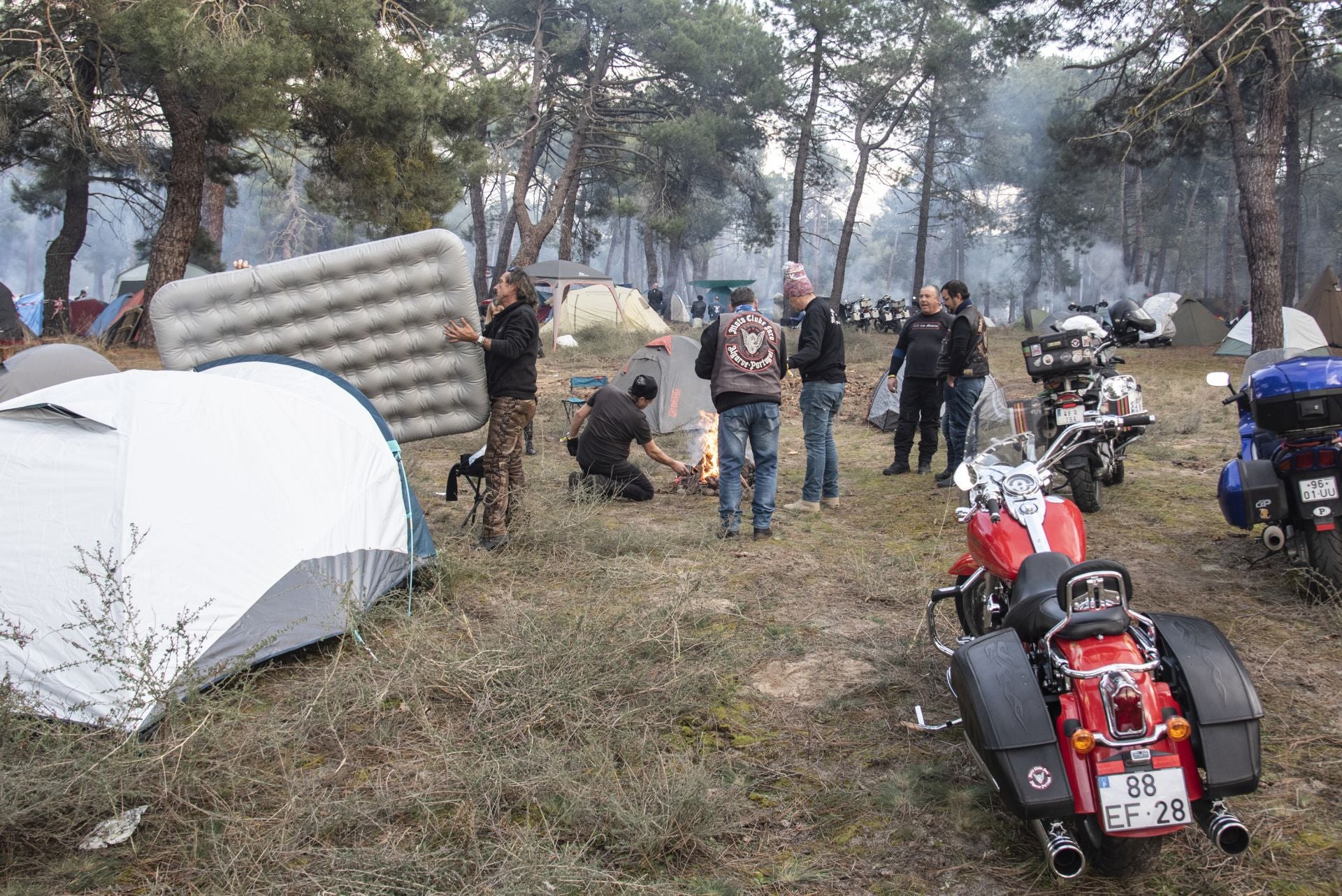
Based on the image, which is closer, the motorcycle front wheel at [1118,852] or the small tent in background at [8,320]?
the motorcycle front wheel at [1118,852]

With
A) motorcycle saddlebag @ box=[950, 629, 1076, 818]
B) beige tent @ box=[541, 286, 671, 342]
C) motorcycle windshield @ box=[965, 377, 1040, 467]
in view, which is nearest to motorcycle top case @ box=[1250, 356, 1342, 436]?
motorcycle windshield @ box=[965, 377, 1040, 467]

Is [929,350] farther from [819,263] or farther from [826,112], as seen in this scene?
[819,263]

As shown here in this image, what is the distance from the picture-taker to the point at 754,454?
20.0 feet

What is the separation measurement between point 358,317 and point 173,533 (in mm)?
2159

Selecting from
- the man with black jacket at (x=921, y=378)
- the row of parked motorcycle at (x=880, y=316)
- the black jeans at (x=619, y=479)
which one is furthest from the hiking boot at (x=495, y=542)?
the row of parked motorcycle at (x=880, y=316)

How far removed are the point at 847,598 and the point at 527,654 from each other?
1.81 m

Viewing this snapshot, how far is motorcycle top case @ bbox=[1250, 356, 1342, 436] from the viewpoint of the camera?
4.30m

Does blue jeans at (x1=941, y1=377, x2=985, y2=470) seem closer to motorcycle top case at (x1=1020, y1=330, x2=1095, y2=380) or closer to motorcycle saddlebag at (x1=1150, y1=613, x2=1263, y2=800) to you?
motorcycle top case at (x1=1020, y1=330, x2=1095, y2=380)

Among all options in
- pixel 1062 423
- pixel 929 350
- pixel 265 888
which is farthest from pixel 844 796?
pixel 929 350

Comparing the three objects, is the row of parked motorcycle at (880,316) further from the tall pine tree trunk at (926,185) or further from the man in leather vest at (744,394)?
the man in leather vest at (744,394)

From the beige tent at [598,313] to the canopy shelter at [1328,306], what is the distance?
13107 millimetres

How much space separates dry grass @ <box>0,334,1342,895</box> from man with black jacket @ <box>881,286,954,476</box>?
2858mm

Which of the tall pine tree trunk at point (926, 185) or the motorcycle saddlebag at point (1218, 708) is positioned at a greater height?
the tall pine tree trunk at point (926, 185)

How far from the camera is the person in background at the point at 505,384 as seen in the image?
560 cm
